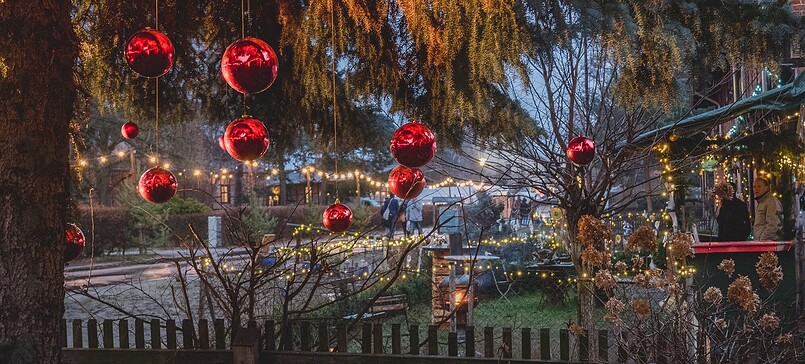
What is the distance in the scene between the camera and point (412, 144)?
155 inches

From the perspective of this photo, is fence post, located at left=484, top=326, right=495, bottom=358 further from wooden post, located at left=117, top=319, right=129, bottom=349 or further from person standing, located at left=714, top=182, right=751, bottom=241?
person standing, located at left=714, top=182, right=751, bottom=241

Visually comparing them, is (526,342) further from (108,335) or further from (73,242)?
(108,335)

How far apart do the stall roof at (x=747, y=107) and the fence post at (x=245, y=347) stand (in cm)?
460

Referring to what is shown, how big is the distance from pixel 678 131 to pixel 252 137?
579cm

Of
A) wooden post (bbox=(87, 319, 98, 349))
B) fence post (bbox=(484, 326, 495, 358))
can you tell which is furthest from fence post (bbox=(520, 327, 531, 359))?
wooden post (bbox=(87, 319, 98, 349))

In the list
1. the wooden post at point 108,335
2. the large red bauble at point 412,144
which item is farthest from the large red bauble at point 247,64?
the wooden post at point 108,335

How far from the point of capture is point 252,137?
4.00m

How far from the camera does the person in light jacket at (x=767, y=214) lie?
24.9 ft

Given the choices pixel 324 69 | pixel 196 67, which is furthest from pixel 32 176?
pixel 196 67

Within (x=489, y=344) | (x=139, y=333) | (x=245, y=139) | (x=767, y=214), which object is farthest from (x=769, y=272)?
(x=767, y=214)

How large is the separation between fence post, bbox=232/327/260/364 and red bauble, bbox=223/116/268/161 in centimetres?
110

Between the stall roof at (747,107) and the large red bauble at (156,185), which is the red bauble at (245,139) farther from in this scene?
the stall roof at (747,107)

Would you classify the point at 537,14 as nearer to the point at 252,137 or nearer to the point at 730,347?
the point at 252,137

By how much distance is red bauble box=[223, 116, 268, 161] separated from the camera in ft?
13.1
